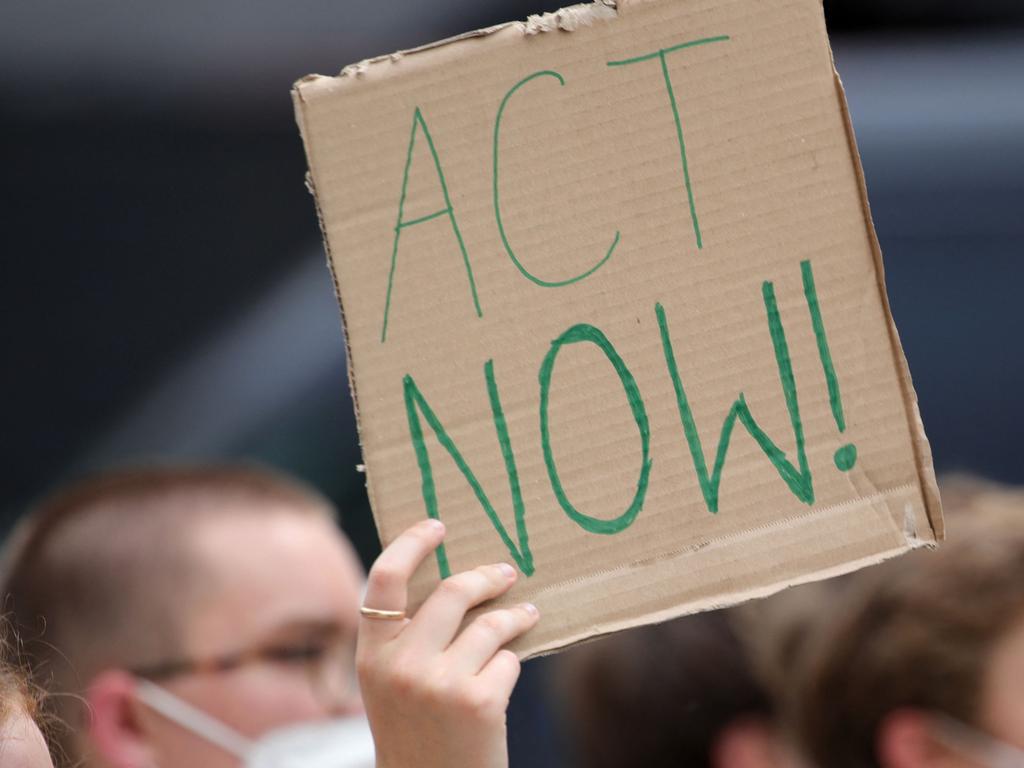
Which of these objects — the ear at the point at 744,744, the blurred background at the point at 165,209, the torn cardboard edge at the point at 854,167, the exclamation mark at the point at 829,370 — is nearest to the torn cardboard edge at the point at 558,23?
the torn cardboard edge at the point at 854,167

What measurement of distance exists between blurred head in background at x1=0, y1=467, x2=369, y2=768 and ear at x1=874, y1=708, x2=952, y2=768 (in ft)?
3.08

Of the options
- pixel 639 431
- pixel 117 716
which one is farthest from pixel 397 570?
pixel 117 716

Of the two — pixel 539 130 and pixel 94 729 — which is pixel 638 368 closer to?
pixel 539 130

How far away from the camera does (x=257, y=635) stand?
2.87m

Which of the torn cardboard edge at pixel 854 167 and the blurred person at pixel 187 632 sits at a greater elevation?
the torn cardboard edge at pixel 854 167

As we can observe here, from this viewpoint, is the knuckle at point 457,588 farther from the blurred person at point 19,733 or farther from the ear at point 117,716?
the ear at point 117,716

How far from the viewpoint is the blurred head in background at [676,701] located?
3.02 meters

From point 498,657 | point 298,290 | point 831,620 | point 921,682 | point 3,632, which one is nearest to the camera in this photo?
point 498,657

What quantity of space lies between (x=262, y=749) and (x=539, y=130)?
5.19ft

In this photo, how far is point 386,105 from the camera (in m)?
1.64

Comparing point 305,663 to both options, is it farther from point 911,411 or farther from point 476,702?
point 911,411

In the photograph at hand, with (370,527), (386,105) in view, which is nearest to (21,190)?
(370,527)

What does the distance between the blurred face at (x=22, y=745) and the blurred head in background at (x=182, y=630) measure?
1340mm

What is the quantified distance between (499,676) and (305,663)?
1.42 meters
